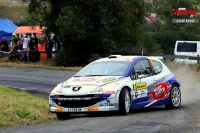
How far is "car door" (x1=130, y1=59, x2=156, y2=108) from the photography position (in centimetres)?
1348

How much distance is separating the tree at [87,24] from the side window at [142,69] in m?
16.0

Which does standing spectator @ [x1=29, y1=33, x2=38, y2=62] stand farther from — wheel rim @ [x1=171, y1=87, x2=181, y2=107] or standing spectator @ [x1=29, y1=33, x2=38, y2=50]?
wheel rim @ [x1=171, y1=87, x2=181, y2=107]

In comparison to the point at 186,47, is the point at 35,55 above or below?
below

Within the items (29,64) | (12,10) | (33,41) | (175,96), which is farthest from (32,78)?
(12,10)

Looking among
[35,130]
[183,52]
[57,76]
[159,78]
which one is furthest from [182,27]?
[35,130]

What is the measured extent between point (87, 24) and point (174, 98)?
16581 millimetres

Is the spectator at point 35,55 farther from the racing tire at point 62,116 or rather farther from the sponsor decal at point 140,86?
the racing tire at point 62,116

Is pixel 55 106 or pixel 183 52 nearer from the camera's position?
pixel 55 106

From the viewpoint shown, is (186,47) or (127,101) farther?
(186,47)

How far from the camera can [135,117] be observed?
1240cm

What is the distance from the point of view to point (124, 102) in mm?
12695

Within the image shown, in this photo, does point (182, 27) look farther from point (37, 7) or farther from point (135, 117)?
point (135, 117)

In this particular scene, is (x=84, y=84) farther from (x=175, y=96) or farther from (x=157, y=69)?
(x=175, y=96)

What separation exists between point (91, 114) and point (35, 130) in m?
3.01
